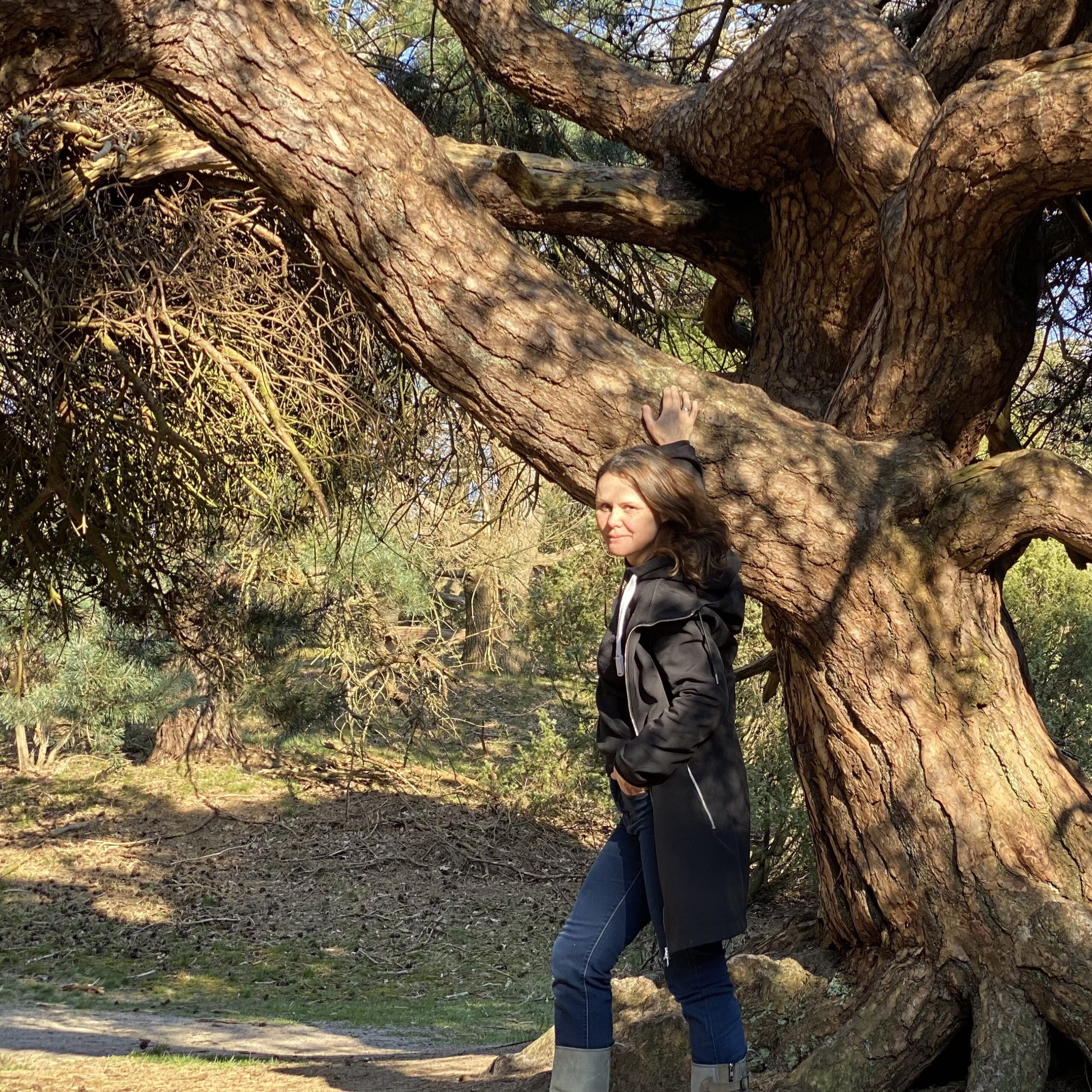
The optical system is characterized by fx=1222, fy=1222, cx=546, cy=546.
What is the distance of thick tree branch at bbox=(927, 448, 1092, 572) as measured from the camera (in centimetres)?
341

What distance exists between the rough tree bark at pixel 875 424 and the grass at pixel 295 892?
471 centimetres

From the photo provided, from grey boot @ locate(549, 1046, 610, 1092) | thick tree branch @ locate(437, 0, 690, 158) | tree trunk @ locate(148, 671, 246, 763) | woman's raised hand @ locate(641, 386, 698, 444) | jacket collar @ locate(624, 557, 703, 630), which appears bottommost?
tree trunk @ locate(148, 671, 246, 763)

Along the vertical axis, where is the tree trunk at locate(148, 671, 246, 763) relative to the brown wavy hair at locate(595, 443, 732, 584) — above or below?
below

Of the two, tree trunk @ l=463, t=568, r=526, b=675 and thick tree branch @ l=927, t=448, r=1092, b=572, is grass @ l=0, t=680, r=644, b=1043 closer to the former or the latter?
tree trunk @ l=463, t=568, r=526, b=675

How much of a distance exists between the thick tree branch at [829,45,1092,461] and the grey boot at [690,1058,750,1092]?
199cm

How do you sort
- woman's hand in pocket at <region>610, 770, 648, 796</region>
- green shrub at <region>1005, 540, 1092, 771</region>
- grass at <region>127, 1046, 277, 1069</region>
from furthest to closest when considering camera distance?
green shrub at <region>1005, 540, 1092, 771</region>
grass at <region>127, 1046, 277, 1069</region>
woman's hand in pocket at <region>610, 770, 648, 796</region>

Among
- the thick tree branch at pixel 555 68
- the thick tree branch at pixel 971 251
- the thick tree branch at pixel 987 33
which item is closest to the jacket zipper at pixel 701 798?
the thick tree branch at pixel 971 251

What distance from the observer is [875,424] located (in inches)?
154

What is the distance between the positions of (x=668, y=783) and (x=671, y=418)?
106cm

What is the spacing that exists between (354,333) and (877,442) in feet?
8.72

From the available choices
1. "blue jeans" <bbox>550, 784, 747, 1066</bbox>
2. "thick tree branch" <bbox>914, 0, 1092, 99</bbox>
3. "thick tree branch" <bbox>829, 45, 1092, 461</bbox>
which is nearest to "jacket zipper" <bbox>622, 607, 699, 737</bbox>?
"blue jeans" <bbox>550, 784, 747, 1066</bbox>

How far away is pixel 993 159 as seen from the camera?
→ 3.22m

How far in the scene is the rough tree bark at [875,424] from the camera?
3.23 m

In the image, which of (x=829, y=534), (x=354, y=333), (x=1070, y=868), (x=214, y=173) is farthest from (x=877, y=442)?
(x=214, y=173)
